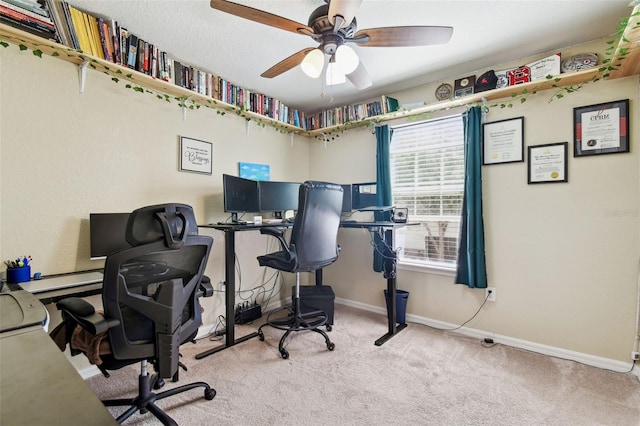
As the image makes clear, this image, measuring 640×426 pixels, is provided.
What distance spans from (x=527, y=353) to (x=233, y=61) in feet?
11.5

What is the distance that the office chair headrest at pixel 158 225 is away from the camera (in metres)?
1.27

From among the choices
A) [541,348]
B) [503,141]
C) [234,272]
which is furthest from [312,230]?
[541,348]

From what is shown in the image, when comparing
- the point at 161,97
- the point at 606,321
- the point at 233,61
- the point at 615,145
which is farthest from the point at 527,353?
the point at 161,97

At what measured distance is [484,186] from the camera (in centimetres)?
267

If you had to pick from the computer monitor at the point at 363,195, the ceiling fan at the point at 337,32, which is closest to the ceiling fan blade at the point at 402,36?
the ceiling fan at the point at 337,32

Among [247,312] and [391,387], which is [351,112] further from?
[391,387]

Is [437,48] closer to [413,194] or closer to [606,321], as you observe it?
[413,194]

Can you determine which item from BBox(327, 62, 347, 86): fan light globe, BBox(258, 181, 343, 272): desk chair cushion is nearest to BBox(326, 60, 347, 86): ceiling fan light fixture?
BBox(327, 62, 347, 86): fan light globe

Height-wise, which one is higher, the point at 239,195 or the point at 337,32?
the point at 337,32

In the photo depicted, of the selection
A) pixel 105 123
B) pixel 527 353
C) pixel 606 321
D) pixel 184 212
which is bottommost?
pixel 527 353

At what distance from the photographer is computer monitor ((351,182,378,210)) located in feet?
10.9

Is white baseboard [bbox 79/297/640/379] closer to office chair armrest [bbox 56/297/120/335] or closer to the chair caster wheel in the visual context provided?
the chair caster wheel

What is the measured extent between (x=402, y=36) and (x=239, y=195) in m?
1.90

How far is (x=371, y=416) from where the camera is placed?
5.40 ft
